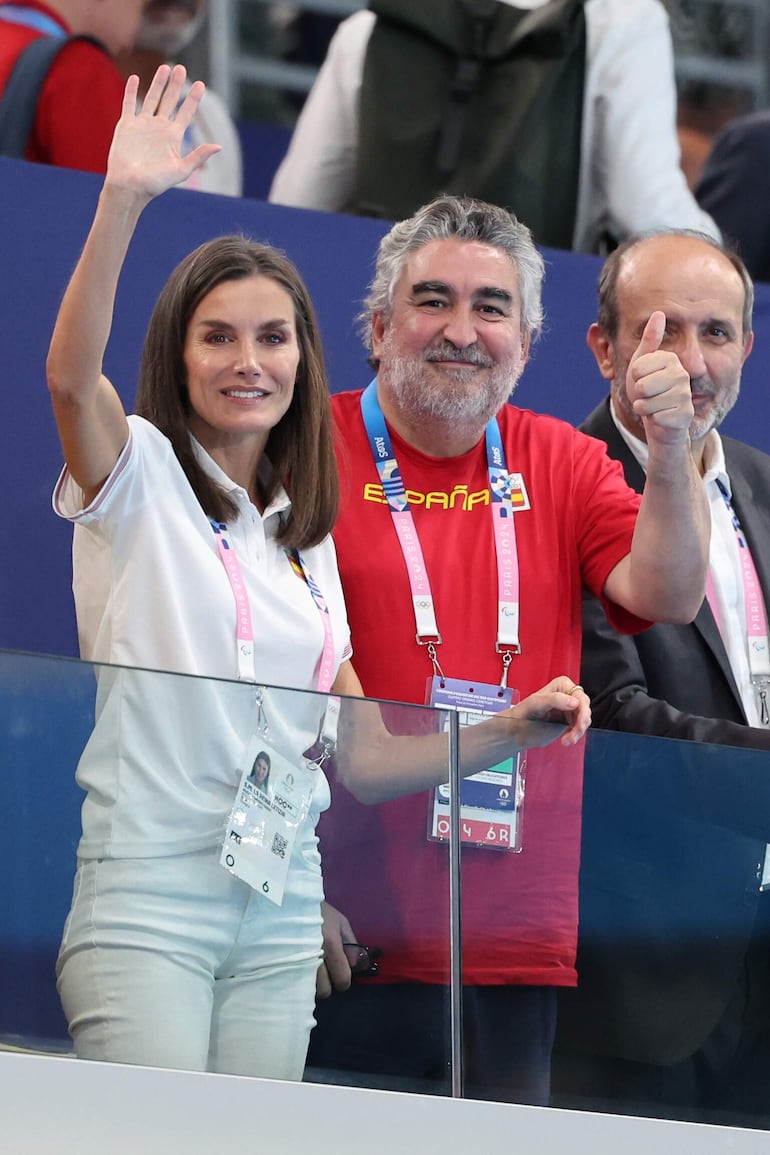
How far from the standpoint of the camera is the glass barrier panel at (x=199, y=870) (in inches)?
75.1

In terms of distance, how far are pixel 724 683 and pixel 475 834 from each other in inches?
30.6

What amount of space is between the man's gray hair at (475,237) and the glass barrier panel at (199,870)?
35.4 inches

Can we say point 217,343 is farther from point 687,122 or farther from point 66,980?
point 687,122

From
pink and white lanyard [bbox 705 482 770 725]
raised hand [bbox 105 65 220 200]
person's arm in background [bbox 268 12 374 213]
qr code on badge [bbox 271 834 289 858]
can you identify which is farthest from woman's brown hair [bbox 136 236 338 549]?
person's arm in background [bbox 268 12 374 213]

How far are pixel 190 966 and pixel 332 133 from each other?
2.14 m

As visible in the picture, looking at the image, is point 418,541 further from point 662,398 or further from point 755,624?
point 755,624

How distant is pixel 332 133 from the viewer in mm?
3674

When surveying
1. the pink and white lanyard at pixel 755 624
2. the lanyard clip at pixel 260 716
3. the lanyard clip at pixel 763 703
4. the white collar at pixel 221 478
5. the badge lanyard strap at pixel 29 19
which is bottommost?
the lanyard clip at pixel 260 716

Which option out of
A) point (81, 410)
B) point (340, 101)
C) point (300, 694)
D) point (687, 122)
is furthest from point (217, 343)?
point (687, 122)

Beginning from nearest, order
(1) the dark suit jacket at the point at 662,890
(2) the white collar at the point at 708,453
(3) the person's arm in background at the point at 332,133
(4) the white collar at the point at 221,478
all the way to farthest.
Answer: (1) the dark suit jacket at the point at 662,890 < (4) the white collar at the point at 221,478 < (2) the white collar at the point at 708,453 < (3) the person's arm in background at the point at 332,133

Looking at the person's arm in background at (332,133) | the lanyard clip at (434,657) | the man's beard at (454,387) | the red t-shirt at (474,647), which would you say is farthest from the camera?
the person's arm in background at (332,133)

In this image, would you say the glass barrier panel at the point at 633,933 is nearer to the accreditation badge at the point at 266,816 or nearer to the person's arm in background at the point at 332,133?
the accreditation badge at the point at 266,816

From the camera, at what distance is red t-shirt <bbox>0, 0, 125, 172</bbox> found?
10.7 ft

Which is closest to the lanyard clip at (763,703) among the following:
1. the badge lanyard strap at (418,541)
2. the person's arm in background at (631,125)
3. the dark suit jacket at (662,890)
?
the badge lanyard strap at (418,541)
